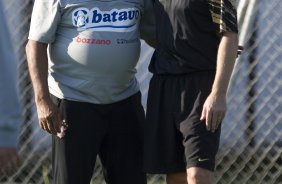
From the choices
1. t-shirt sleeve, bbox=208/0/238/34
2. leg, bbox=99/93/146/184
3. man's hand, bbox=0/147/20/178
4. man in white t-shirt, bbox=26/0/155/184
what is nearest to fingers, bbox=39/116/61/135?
man in white t-shirt, bbox=26/0/155/184

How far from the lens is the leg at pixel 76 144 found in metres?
4.46

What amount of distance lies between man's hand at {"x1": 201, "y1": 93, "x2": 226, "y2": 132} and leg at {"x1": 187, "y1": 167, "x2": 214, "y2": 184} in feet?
0.77

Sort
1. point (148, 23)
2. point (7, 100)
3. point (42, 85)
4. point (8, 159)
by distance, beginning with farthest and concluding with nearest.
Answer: point (148, 23), point (42, 85), point (8, 159), point (7, 100)

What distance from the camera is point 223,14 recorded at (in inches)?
162

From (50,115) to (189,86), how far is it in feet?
2.30

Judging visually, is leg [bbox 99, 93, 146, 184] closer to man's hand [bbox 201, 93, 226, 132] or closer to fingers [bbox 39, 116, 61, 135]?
fingers [bbox 39, 116, 61, 135]

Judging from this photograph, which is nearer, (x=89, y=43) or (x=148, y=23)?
(x=89, y=43)

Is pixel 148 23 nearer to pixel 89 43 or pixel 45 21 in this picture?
pixel 89 43

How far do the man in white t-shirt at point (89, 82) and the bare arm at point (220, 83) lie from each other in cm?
54

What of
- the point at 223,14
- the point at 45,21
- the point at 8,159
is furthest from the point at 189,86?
the point at 8,159

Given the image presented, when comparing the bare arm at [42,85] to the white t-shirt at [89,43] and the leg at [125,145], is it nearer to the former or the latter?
the white t-shirt at [89,43]

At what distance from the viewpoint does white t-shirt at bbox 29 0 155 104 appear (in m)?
4.34

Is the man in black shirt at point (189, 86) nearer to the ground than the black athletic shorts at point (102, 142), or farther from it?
farther from it

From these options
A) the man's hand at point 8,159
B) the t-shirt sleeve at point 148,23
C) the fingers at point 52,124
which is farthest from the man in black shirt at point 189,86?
the man's hand at point 8,159
